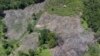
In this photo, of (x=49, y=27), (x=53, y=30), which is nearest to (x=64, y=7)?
(x=49, y=27)

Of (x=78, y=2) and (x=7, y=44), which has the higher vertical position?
(x=78, y=2)

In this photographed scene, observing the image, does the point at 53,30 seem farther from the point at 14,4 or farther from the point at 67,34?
the point at 14,4

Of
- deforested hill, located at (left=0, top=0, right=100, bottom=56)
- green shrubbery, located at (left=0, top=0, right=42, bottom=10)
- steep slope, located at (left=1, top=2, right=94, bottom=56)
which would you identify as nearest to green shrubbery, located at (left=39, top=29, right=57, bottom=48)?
deforested hill, located at (left=0, top=0, right=100, bottom=56)

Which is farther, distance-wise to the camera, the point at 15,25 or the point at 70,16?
the point at 15,25

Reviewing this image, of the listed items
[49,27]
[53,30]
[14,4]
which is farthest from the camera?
[14,4]

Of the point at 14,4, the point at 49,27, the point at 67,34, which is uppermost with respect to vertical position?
the point at 67,34

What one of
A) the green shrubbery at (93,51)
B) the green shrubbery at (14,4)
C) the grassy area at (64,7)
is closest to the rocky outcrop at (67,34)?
the green shrubbery at (93,51)

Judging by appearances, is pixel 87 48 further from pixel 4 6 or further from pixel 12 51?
pixel 4 6

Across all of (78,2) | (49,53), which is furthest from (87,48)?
(78,2)
